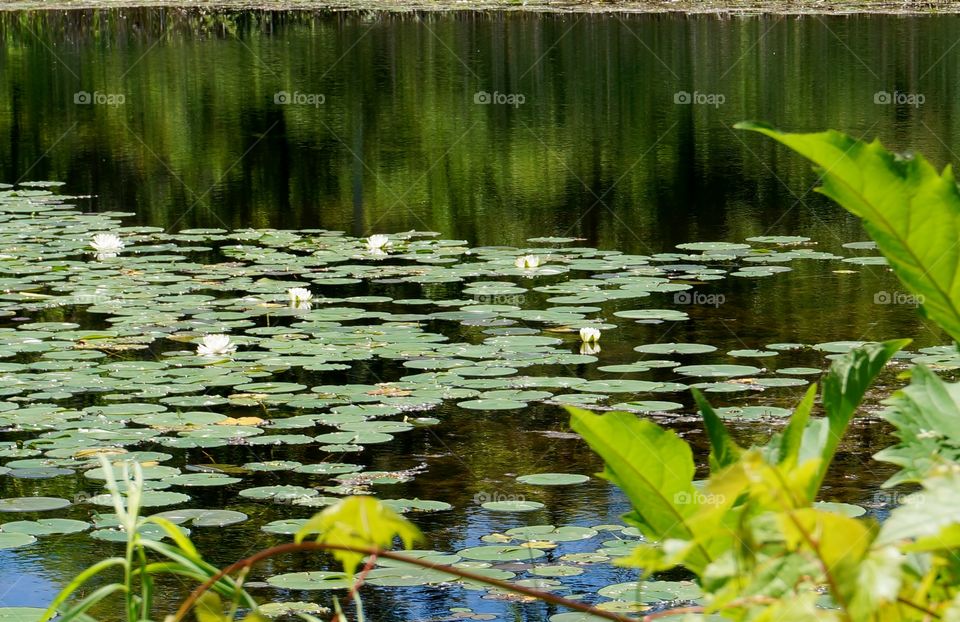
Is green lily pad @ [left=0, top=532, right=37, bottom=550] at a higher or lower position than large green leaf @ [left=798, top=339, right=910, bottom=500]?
lower

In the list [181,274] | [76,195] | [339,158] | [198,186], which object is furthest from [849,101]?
[181,274]

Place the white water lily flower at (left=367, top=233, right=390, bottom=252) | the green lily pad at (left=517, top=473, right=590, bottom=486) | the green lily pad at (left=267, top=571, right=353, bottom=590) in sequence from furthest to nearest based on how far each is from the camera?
1. the white water lily flower at (left=367, top=233, right=390, bottom=252)
2. the green lily pad at (left=517, top=473, right=590, bottom=486)
3. the green lily pad at (left=267, top=571, right=353, bottom=590)

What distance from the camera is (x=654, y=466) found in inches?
51.2

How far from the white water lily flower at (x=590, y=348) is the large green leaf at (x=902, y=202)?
15.0ft

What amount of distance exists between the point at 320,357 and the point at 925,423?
4459 mm

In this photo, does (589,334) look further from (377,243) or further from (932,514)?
(932,514)

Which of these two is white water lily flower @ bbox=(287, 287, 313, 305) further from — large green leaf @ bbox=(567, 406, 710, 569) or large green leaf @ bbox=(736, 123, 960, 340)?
large green leaf @ bbox=(736, 123, 960, 340)

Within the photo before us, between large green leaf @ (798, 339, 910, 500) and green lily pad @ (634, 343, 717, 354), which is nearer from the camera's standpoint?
large green leaf @ (798, 339, 910, 500)

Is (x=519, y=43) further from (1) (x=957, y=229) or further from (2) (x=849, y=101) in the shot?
(1) (x=957, y=229)

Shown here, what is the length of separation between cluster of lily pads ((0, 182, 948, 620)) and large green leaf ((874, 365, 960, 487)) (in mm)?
2182

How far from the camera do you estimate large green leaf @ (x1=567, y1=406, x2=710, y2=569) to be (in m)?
1.28

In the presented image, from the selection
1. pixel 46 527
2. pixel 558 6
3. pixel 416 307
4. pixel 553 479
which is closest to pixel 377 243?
pixel 416 307

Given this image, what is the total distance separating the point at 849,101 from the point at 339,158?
7.19 m

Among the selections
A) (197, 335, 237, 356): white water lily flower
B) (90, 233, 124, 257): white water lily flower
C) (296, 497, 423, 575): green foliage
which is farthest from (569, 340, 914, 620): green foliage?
(90, 233, 124, 257): white water lily flower
